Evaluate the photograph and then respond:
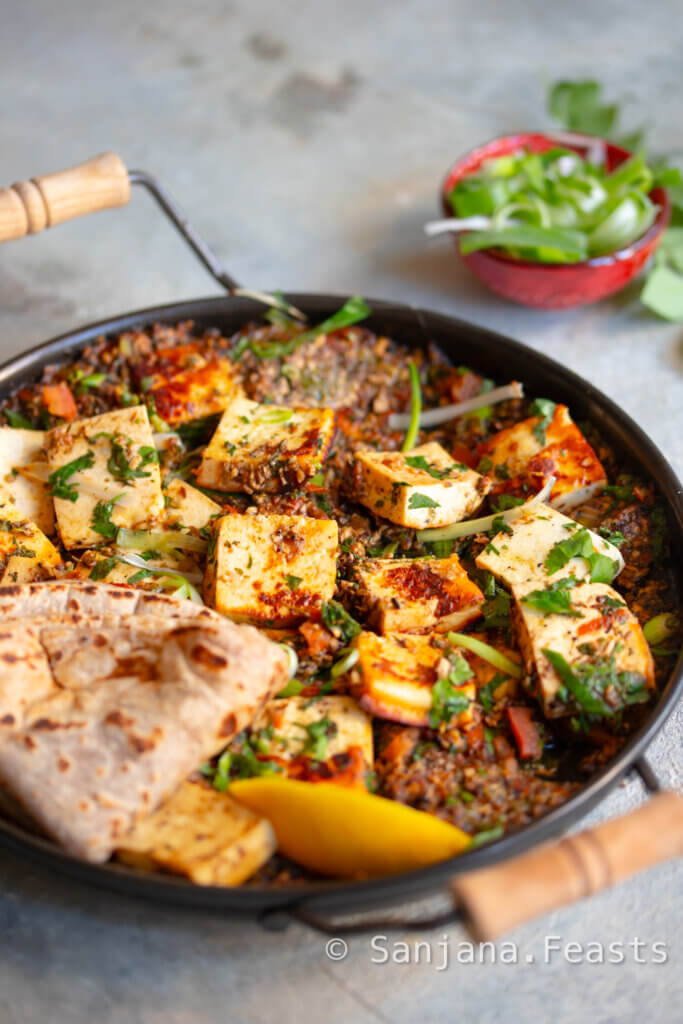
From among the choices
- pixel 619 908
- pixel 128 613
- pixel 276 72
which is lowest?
pixel 619 908

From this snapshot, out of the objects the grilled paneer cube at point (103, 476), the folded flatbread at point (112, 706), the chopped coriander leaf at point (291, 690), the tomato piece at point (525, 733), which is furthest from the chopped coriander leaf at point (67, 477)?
the tomato piece at point (525, 733)

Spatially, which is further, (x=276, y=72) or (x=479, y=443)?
(x=276, y=72)

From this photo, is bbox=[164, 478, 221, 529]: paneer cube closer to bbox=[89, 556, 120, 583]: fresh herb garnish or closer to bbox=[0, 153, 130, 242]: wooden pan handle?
bbox=[89, 556, 120, 583]: fresh herb garnish

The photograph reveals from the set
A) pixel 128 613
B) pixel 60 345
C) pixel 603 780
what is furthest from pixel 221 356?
pixel 603 780

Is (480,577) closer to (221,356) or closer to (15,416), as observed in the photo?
(221,356)

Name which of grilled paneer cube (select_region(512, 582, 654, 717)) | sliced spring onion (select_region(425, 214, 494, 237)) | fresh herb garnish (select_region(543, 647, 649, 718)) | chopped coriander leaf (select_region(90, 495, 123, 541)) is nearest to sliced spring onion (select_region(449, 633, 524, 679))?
grilled paneer cube (select_region(512, 582, 654, 717))

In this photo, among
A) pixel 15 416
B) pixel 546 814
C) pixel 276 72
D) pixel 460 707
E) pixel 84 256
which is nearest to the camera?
pixel 546 814

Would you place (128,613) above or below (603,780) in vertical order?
above
